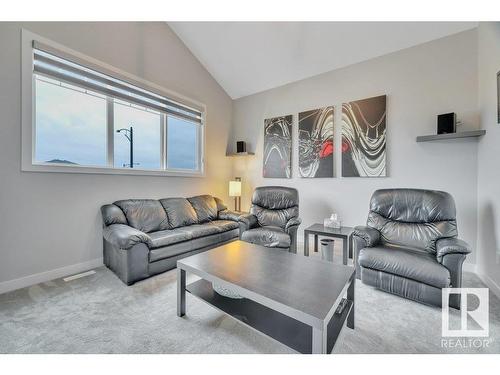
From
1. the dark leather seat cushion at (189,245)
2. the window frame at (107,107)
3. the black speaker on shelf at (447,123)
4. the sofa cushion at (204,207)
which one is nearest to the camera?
the window frame at (107,107)

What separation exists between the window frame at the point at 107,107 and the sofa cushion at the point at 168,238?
1.10m

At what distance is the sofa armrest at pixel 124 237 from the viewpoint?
87.4 inches

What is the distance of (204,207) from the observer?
376cm

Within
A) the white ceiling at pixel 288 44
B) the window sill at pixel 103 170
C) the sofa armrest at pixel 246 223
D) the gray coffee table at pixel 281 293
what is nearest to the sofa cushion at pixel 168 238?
the sofa armrest at pixel 246 223

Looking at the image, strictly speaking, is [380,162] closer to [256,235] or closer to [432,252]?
[432,252]

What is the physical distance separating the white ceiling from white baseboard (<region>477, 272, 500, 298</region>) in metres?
2.94

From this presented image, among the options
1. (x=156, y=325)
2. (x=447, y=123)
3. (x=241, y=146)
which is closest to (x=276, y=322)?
(x=156, y=325)

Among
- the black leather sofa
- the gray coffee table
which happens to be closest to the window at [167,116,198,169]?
the black leather sofa

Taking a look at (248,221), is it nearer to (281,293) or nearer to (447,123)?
(281,293)

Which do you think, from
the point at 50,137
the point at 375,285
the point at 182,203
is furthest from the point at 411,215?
the point at 50,137

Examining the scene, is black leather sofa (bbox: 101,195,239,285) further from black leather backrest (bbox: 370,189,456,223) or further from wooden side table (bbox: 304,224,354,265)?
black leather backrest (bbox: 370,189,456,223)

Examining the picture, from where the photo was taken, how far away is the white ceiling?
290 centimetres

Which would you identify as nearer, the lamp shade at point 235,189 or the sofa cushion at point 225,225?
the sofa cushion at point 225,225

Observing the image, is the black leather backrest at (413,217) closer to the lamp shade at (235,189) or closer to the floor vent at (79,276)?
the lamp shade at (235,189)
